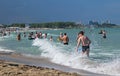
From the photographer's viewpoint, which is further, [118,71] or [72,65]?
[72,65]

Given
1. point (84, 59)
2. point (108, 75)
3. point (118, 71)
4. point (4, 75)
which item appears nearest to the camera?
point (4, 75)

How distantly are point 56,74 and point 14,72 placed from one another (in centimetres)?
120

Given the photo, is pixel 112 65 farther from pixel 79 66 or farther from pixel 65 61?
pixel 65 61

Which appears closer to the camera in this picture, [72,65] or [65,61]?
[72,65]

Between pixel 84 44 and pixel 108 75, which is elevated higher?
pixel 84 44

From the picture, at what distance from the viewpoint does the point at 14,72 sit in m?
10.2

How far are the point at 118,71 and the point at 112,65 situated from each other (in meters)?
1.59

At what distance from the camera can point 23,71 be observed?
10617 mm

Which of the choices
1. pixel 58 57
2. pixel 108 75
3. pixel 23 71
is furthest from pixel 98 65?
pixel 23 71

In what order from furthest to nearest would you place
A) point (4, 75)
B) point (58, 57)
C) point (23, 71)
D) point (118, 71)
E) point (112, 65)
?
point (58, 57) < point (112, 65) < point (118, 71) < point (23, 71) < point (4, 75)

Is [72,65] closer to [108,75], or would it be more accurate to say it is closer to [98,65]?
[98,65]

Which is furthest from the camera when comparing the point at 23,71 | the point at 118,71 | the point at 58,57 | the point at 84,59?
the point at 58,57

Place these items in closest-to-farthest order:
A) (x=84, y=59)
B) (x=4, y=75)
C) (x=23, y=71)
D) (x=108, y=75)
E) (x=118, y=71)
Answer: (x=4, y=75)
(x=23, y=71)
(x=108, y=75)
(x=118, y=71)
(x=84, y=59)

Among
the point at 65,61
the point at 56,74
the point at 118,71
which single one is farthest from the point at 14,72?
the point at 65,61
